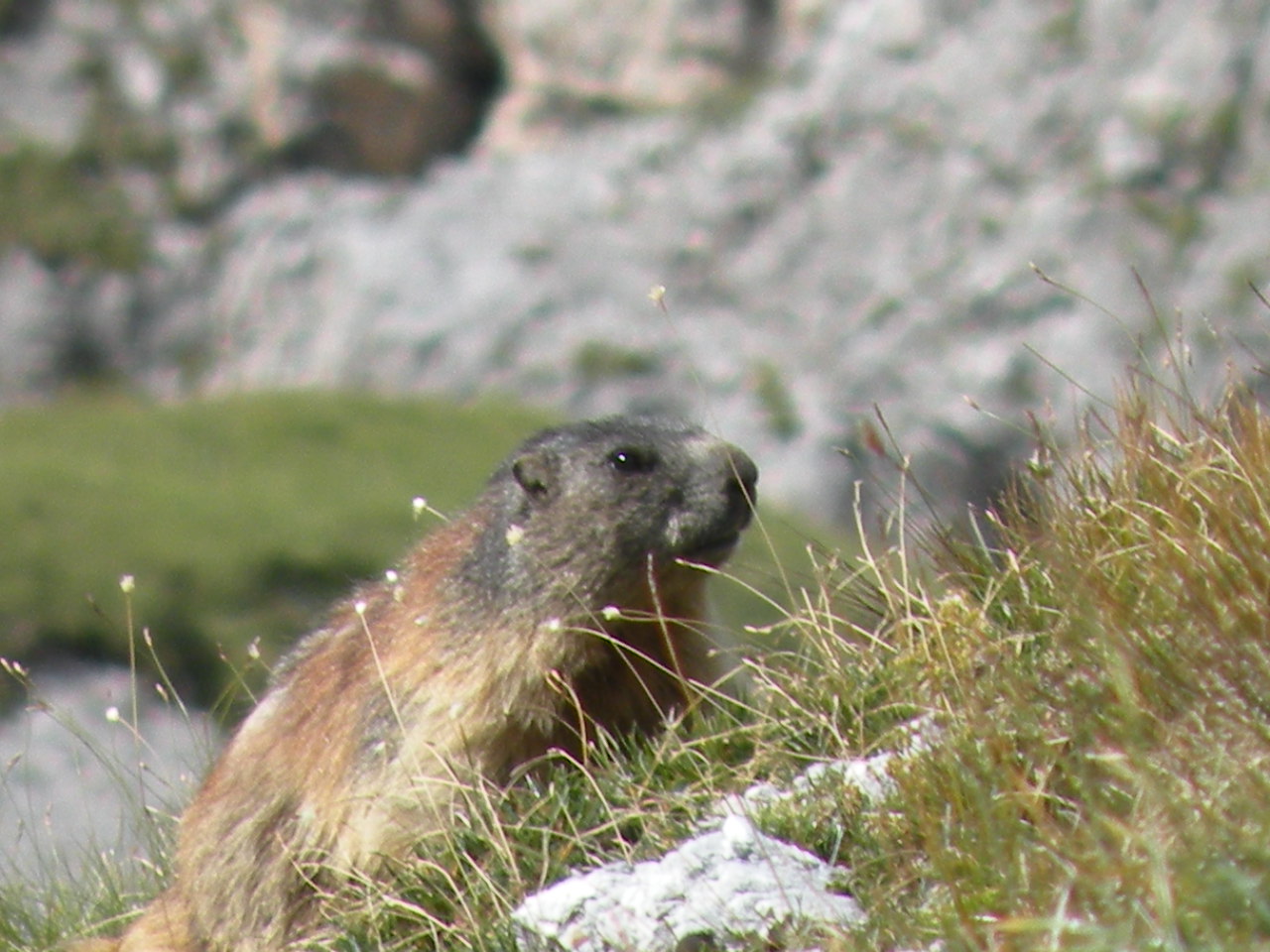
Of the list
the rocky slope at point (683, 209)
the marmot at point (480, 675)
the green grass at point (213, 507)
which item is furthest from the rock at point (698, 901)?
the rocky slope at point (683, 209)

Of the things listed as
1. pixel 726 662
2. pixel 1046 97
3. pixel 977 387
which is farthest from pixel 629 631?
pixel 1046 97

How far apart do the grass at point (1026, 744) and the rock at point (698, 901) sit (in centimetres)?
10

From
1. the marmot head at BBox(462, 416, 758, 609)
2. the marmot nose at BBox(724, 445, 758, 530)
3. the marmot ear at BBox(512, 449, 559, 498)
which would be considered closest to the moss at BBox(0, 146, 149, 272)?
the marmot ear at BBox(512, 449, 559, 498)

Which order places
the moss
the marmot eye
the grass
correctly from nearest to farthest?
the grass < the marmot eye < the moss

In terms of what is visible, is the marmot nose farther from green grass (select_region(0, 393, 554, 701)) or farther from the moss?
the moss

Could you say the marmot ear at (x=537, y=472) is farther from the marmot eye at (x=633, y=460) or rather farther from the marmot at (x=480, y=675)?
the marmot eye at (x=633, y=460)

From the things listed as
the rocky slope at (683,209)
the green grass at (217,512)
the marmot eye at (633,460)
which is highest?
the marmot eye at (633,460)

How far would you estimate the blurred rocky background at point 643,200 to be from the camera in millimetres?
29969

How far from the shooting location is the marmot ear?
631cm

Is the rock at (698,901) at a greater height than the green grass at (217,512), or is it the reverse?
the rock at (698,901)

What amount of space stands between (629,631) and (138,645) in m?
15.7

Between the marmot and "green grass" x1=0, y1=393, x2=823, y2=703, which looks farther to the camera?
"green grass" x1=0, y1=393, x2=823, y2=703

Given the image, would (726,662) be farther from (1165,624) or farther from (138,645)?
(138,645)

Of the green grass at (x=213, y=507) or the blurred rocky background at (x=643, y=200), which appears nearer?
the green grass at (x=213, y=507)
